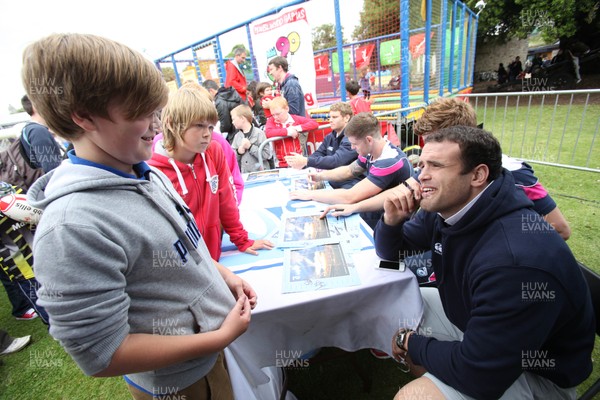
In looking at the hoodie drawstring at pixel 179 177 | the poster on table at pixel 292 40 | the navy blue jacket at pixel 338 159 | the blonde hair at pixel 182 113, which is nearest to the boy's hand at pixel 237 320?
the hoodie drawstring at pixel 179 177

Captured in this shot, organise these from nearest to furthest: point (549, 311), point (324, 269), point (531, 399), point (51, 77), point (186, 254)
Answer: point (51, 77) < point (186, 254) < point (549, 311) < point (531, 399) < point (324, 269)

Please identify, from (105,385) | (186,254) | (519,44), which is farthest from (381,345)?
(519,44)

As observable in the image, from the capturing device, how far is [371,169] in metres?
2.46

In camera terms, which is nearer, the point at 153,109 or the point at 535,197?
the point at 153,109

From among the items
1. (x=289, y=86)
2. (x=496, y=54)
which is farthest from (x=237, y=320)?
(x=496, y=54)

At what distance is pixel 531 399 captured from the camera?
1263 millimetres

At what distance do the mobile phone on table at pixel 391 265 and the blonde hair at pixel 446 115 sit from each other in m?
1.19

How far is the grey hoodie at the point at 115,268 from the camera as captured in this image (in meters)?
0.62

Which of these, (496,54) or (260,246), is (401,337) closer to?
(260,246)

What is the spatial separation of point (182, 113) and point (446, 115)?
1.80m

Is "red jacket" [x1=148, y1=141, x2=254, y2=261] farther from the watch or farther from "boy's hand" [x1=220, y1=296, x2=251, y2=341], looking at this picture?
the watch

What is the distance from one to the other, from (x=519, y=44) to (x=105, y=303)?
30.0 meters

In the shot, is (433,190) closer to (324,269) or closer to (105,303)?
(324,269)

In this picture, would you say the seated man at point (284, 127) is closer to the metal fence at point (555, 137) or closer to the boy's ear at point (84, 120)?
the metal fence at point (555, 137)
